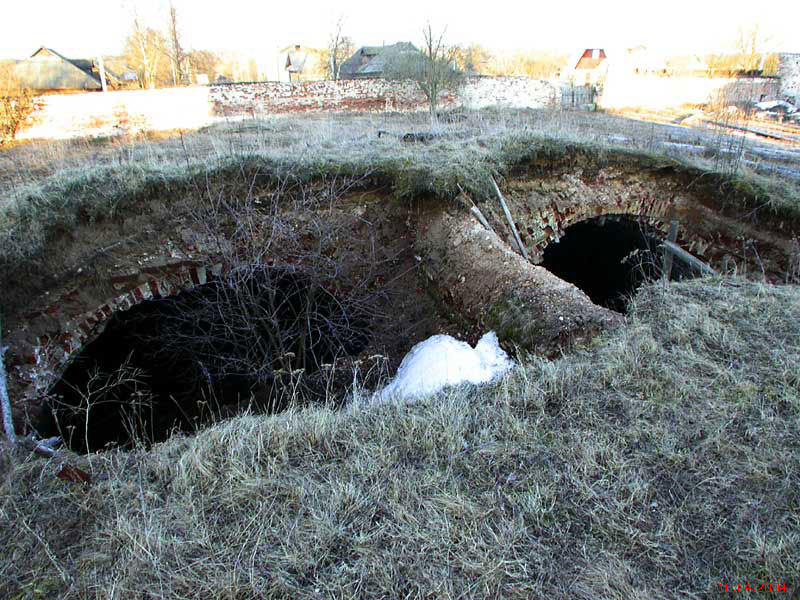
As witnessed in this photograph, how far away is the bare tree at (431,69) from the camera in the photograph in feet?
54.4

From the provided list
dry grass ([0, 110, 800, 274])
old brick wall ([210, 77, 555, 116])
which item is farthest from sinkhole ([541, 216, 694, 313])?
old brick wall ([210, 77, 555, 116])

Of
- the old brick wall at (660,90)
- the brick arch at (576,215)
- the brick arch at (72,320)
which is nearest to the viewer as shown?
the brick arch at (72,320)

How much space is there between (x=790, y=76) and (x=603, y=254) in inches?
998

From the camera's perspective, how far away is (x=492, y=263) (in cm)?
514

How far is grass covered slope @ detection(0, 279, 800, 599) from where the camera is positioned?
6.23 feet

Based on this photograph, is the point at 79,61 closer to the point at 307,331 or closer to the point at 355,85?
the point at 355,85

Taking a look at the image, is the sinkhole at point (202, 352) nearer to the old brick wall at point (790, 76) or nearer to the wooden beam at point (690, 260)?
the wooden beam at point (690, 260)

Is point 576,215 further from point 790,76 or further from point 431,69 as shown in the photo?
point 790,76

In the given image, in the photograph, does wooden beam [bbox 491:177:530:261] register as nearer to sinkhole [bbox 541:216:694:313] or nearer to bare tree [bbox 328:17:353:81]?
sinkhole [bbox 541:216:694:313]

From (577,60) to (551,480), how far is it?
51865 millimetres

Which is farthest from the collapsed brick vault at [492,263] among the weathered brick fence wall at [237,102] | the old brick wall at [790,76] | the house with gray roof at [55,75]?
the house with gray roof at [55,75]

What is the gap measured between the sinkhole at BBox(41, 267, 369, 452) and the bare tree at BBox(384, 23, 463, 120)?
40.0 feet

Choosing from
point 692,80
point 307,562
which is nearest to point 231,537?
point 307,562

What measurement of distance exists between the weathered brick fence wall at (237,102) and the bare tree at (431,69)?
57 cm
